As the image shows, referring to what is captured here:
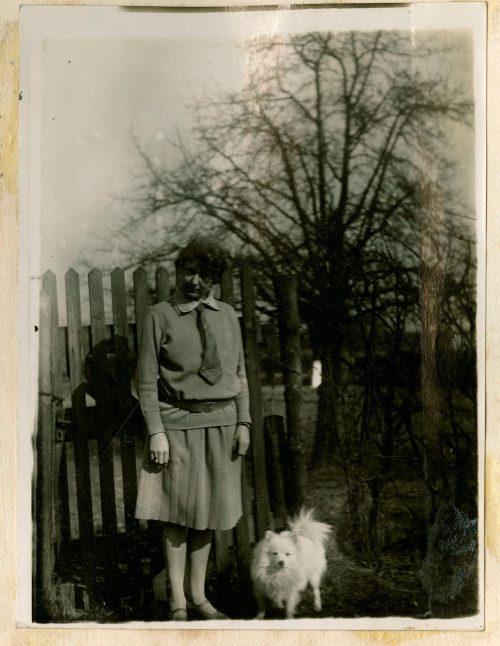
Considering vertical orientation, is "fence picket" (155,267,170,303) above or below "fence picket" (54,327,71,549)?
above

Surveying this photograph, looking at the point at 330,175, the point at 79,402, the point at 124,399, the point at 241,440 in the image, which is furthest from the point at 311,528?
the point at 330,175

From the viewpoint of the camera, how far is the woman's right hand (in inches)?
84.7

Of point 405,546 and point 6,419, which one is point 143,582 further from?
point 405,546

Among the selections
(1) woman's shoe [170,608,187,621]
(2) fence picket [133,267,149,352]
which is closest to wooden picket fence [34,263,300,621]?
(2) fence picket [133,267,149,352]

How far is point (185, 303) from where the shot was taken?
7.13 ft

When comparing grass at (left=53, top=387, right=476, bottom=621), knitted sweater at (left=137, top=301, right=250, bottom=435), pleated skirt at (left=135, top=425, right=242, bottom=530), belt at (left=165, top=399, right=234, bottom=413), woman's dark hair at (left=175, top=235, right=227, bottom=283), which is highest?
woman's dark hair at (left=175, top=235, right=227, bottom=283)

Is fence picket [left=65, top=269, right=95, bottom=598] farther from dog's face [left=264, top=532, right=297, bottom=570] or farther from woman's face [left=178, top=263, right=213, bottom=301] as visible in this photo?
dog's face [left=264, top=532, right=297, bottom=570]

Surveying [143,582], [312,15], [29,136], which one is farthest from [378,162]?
[143,582]

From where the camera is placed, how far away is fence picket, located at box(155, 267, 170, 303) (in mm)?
2168

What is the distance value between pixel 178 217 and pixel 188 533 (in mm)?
993

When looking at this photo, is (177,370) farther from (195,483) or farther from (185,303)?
(195,483)

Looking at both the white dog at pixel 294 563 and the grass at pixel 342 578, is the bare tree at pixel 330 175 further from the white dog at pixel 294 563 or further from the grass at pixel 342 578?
the white dog at pixel 294 563

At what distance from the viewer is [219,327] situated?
2.18 metres

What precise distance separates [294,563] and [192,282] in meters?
0.93
